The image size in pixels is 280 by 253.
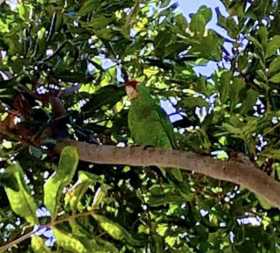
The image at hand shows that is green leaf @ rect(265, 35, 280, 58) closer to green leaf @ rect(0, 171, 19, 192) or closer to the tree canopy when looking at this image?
the tree canopy

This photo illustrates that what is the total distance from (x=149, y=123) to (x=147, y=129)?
0.04ft

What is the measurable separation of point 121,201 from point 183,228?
15 centimetres

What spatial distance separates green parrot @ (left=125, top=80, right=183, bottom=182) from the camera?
1318 millimetres

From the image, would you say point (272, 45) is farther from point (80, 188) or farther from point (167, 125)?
point (80, 188)

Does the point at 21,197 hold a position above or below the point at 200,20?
below

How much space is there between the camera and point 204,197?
1562 mm

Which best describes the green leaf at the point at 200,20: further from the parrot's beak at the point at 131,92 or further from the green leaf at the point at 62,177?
the green leaf at the point at 62,177

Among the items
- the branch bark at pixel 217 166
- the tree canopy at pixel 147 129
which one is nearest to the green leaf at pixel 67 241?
the tree canopy at pixel 147 129

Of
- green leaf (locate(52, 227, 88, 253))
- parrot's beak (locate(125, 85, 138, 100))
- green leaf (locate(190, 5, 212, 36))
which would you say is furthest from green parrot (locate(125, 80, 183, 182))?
green leaf (locate(52, 227, 88, 253))

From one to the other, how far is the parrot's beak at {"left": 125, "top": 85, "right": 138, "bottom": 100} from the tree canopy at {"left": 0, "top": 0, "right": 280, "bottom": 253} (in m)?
0.02

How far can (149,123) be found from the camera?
1.35 meters

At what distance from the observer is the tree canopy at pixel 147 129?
4.00 ft

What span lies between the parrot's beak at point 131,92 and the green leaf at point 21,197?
38 cm

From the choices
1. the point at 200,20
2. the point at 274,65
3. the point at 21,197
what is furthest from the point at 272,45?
the point at 21,197
